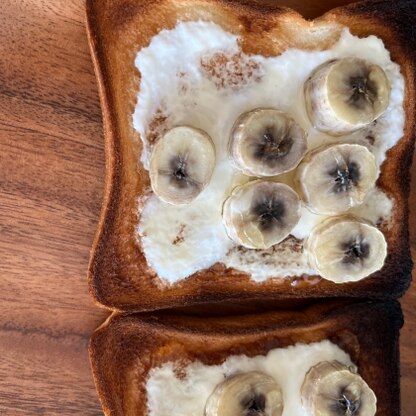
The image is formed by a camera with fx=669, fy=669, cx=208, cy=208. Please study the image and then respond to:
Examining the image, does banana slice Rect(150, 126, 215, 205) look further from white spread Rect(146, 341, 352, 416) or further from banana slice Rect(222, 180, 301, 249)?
white spread Rect(146, 341, 352, 416)

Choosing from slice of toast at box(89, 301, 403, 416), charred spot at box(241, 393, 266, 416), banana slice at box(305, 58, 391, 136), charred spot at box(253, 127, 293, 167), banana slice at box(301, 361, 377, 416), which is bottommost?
charred spot at box(241, 393, 266, 416)

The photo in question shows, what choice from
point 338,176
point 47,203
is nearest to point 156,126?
point 47,203

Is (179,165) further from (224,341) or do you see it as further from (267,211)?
(224,341)

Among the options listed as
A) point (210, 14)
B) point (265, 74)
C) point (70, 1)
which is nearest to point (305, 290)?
point (265, 74)

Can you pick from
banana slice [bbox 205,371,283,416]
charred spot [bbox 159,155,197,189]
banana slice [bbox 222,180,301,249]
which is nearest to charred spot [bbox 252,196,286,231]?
banana slice [bbox 222,180,301,249]

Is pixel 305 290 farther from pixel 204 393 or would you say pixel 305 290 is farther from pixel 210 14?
pixel 210 14

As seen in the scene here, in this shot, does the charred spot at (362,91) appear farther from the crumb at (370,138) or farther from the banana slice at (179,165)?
the banana slice at (179,165)
